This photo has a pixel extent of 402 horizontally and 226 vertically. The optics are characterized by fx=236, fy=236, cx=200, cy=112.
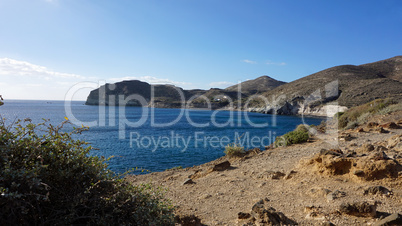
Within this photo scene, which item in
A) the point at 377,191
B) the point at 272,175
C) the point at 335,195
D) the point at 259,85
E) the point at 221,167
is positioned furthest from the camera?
the point at 259,85

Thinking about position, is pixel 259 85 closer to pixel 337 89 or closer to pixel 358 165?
pixel 337 89

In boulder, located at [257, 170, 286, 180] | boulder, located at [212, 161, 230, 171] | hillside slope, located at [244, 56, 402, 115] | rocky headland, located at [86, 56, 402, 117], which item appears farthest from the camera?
rocky headland, located at [86, 56, 402, 117]

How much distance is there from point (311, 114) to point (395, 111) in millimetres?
48868

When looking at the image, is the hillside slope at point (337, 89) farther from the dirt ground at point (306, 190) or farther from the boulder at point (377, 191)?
the boulder at point (377, 191)

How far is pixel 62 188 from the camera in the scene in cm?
278

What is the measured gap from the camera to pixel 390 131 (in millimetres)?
12102

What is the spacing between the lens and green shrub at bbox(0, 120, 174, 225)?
93.7 inches

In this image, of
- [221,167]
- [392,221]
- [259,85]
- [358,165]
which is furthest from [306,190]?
[259,85]

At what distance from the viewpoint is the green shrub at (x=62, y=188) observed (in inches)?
93.7

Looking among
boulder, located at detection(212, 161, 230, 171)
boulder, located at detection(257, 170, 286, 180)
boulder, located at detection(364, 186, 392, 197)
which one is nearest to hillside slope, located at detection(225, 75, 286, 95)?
boulder, located at detection(212, 161, 230, 171)

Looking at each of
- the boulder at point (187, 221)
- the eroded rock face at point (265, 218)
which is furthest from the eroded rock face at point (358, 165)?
the boulder at point (187, 221)

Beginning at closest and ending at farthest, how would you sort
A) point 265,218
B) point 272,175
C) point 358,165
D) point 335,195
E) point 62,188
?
point 62,188 → point 265,218 → point 335,195 → point 358,165 → point 272,175

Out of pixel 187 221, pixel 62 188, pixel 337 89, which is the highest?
pixel 337 89

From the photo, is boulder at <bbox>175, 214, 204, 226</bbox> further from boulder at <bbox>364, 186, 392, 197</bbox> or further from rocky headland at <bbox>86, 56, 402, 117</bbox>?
rocky headland at <bbox>86, 56, 402, 117</bbox>
